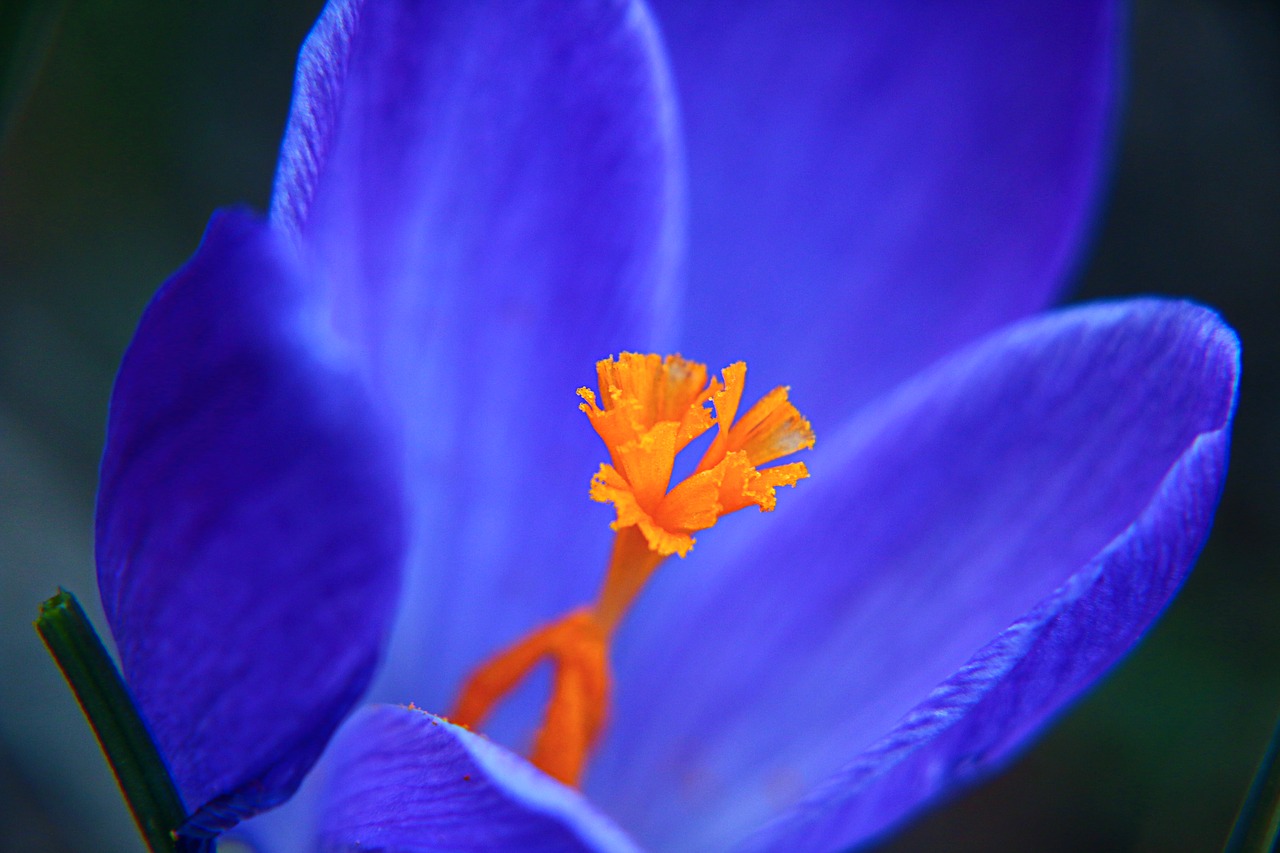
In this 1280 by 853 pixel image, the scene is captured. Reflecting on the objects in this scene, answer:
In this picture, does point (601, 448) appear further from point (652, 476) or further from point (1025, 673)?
point (1025, 673)

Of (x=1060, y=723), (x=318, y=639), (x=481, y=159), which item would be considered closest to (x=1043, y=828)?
(x=1060, y=723)

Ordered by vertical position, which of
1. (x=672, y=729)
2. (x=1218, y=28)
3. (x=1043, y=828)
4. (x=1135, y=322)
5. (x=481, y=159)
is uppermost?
(x=1218, y=28)

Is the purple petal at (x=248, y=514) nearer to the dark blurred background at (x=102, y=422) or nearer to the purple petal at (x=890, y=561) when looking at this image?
the purple petal at (x=890, y=561)

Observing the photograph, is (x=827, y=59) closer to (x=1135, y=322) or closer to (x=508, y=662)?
(x=1135, y=322)

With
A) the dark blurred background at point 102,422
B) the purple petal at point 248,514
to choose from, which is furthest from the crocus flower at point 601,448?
the dark blurred background at point 102,422

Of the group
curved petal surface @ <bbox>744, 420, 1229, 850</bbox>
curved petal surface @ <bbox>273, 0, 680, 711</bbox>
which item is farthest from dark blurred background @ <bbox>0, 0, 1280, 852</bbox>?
curved petal surface @ <bbox>744, 420, 1229, 850</bbox>
